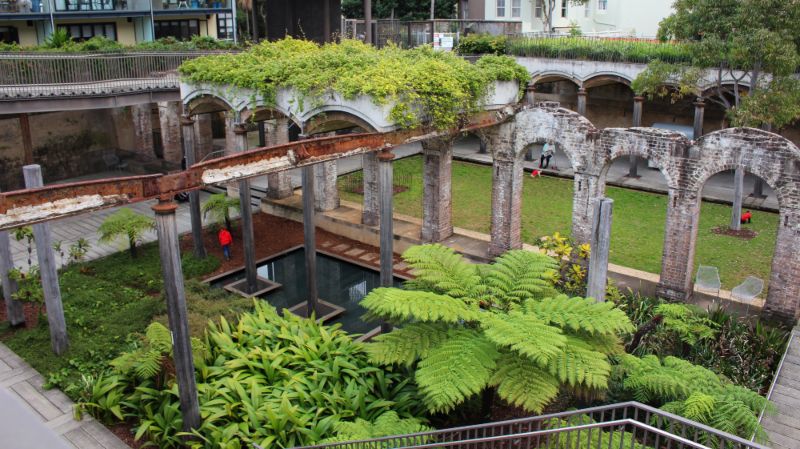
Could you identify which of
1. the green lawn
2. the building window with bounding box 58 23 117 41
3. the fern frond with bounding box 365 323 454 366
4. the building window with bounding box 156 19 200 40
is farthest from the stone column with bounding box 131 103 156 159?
the fern frond with bounding box 365 323 454 366

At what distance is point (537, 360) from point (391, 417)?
2.17m

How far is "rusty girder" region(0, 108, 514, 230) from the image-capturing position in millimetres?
8508

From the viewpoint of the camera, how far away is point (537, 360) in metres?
8.88

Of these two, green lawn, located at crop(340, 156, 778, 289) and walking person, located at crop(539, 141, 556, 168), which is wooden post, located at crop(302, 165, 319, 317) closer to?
green lawn, located at crop(340, 156, 778, 289)

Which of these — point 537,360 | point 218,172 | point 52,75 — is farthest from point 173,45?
point 537,360

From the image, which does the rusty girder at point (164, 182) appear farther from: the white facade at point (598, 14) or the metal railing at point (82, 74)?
the white facade at point (598, 14)

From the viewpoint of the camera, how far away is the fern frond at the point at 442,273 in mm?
11062

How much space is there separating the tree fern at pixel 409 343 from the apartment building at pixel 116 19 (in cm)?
2653

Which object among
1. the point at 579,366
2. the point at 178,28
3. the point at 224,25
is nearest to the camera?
the point at 579,366

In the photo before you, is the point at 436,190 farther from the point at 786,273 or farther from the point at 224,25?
the point at 224,25

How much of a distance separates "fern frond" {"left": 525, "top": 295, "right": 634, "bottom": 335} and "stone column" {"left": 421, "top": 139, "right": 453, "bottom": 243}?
826cm

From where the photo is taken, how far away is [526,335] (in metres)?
9.09

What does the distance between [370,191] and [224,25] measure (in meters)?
21.5

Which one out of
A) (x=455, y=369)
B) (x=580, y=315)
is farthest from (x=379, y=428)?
(x=580, y=315)
